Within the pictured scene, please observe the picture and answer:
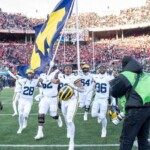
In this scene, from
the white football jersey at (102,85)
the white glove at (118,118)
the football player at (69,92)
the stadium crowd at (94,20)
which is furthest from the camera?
the stadium crowd at (94,20)

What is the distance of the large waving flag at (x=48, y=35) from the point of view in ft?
30.8

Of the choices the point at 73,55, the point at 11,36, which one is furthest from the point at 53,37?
the point at 11,36

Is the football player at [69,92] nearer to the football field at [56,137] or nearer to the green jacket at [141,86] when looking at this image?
the football field at [56,137]

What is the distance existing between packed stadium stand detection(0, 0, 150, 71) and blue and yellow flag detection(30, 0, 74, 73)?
29.8m

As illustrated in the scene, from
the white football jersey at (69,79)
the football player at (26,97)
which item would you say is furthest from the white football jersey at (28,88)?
the white football jersey at (69,79)

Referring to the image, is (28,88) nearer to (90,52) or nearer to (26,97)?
(26,97)

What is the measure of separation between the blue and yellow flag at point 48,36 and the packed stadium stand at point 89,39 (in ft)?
97.7

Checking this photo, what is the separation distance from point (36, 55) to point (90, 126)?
289cm

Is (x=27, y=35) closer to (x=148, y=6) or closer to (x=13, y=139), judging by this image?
(x=148, y=6)

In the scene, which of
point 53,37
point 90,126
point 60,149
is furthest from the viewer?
point 90,126

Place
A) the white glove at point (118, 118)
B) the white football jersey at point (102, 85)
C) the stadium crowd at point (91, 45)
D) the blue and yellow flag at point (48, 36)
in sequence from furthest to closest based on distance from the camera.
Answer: the stadium crowd at point (91, 45)
the white football jersey at point (102, 85)
the blue and yellow flag at point (48, 36)
the white glove at point (118, 118)

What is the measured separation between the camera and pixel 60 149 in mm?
7617

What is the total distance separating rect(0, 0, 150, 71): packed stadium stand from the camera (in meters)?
44.8

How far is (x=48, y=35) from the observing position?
973cm
